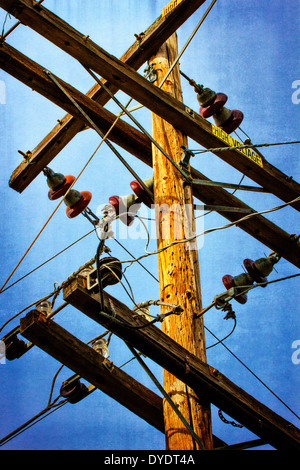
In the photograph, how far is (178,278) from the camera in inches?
218

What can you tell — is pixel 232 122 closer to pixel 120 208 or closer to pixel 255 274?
pixel 120 208

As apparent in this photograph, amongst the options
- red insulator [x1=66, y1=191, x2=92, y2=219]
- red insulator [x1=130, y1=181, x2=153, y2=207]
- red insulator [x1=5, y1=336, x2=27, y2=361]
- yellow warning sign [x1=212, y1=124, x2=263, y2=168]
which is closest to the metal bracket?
yellow warning sign [x1=212, y1=124, x2=263, y2=168]

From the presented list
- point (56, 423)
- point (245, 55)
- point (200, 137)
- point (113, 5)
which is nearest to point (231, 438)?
point (56, 423)

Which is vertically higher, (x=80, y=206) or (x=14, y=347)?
(x=80, y=206)

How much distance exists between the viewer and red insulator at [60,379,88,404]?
618 cm

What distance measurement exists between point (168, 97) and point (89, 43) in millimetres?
987

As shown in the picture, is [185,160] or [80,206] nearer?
[185,160]

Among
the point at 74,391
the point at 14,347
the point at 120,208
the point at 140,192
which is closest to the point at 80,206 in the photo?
the point at 120,208

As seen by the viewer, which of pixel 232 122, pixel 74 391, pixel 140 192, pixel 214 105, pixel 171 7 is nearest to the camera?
pixel 74 391

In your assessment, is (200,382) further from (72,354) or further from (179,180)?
(179,180)

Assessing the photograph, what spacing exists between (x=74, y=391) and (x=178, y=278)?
64.8 inches

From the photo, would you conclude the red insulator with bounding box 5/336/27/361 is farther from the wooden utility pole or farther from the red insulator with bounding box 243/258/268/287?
the red insulator with bounding box 243/258/268/287

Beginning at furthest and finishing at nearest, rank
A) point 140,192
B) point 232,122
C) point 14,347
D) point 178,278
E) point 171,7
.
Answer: point 232,122, point 171,7, point 140,192, point 14,347, point 178,278

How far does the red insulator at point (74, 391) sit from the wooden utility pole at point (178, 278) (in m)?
1.34
